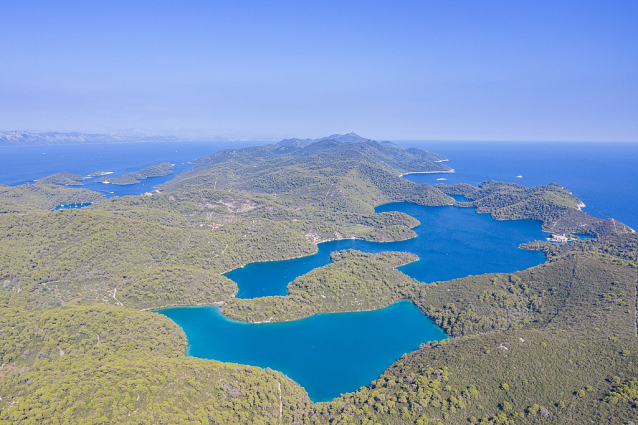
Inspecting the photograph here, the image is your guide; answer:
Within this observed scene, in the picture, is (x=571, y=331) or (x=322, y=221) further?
(x=322, y=221)

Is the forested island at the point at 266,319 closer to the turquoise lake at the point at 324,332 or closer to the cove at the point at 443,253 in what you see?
the turquoise lake at the point at 324,332

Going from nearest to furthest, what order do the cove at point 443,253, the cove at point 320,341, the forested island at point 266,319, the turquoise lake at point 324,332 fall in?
the forested island at point 266,319 → the cove at point 320,341 → the turquoise lake at point 324,332 → the cove at point 443,253

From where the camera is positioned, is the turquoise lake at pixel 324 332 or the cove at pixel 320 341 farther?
the turquoise lake at pixel 324 332

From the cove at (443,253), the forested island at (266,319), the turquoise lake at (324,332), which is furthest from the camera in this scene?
the cove at (443,253)

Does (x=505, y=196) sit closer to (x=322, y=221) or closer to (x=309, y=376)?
(x=322, y=221)

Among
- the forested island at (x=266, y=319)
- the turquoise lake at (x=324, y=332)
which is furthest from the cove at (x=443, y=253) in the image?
the forested island at (x=266, y=319)

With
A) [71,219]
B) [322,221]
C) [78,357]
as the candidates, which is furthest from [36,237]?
[322,221]

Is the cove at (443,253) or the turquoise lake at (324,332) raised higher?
the cove at (443,253)

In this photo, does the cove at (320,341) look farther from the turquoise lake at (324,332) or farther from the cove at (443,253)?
the cove at (443,253)
